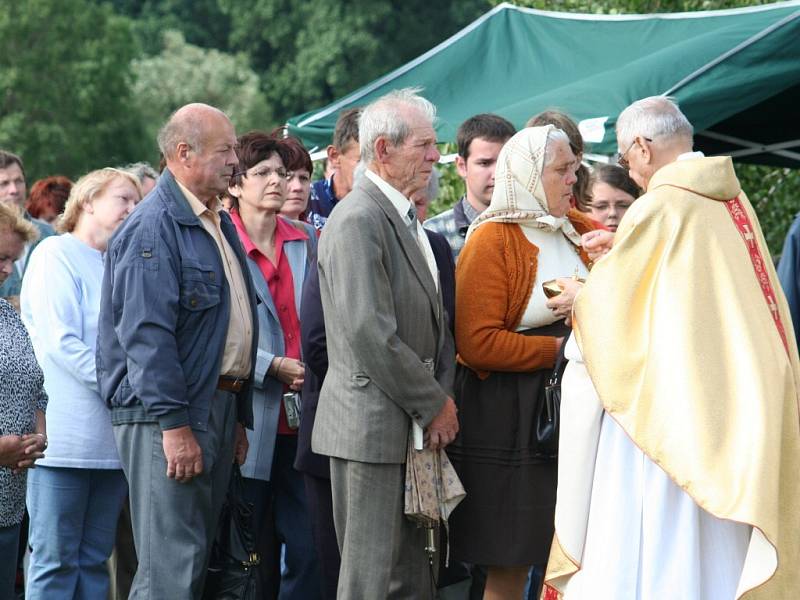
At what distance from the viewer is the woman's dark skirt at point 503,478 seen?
16.4 feet

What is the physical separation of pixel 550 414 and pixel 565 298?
0.44m

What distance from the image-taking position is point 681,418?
4320mm

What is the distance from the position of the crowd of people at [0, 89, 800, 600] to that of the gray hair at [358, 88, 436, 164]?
10mm

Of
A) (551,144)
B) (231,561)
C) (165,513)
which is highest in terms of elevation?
(551,144)

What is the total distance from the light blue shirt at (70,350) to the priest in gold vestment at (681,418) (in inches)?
80.7

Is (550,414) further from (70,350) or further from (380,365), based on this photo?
(70,350)

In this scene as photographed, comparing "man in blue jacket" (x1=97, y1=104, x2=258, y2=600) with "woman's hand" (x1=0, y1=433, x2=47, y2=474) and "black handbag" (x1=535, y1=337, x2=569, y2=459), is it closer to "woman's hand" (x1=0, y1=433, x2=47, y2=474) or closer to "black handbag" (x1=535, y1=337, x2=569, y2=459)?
"woman's hand" (x1=0, y1=433, x2=47, y2=474)

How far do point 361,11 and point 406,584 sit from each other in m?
38.2

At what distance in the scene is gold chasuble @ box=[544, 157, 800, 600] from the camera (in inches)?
167

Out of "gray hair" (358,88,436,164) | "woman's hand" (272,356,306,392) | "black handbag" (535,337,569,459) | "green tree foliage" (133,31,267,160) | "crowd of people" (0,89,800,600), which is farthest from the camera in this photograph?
"green tree foliage" (133,31,267,160)

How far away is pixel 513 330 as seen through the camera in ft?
16.7

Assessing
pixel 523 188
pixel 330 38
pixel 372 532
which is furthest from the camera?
pixel 330 38

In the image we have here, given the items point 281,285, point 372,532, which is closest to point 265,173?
point 281,285

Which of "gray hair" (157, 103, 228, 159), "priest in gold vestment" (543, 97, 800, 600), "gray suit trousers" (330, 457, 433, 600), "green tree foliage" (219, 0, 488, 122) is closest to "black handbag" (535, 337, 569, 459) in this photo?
"priest in gold vestment" (543, 97, 800, 600)
